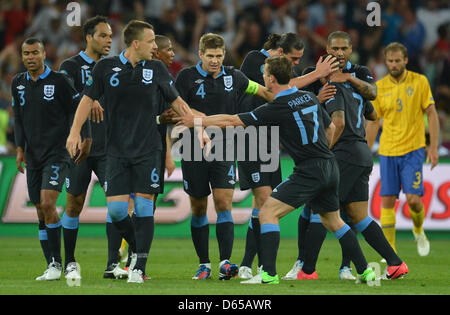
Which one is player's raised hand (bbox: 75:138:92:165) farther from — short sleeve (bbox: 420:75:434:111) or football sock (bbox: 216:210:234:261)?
short sleeve (bbox: 420:75:434:111)

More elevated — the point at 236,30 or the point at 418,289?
the point at 236,30

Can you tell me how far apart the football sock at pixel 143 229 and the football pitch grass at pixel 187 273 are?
0.24m

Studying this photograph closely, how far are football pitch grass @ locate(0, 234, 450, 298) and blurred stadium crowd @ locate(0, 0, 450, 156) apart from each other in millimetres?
5070

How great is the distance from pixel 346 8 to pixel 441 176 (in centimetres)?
590

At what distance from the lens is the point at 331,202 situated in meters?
8.37

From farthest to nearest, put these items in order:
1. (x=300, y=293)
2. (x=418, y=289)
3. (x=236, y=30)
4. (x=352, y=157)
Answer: (x=236, y=30)
(x=352, y=157)
(x=418, y=289)
(x=300, y=293)

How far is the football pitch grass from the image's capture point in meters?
7.69

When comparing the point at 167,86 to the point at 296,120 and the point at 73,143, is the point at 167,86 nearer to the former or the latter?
the point at 73,143

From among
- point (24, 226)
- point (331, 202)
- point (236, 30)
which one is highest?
point (236, 30)

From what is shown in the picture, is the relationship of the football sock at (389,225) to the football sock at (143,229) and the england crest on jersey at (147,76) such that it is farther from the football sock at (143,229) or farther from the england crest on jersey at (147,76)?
the england crest on jersey at (147,76)

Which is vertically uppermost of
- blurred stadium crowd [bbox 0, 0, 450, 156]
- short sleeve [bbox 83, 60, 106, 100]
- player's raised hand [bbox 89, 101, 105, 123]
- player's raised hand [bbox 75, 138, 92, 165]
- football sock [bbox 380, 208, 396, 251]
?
blurred stadium crowd [bbox 0, 0, 450, 156]

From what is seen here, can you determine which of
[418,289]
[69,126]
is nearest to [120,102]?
[69,126]

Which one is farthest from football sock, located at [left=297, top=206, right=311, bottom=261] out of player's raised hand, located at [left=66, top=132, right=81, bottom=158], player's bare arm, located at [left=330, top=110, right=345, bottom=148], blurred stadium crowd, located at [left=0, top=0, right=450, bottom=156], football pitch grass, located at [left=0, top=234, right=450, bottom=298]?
blurred stadium crowd, located at [left=0, top=0, right=450, bottom=156]

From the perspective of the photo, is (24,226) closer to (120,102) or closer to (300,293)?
(120,102)
